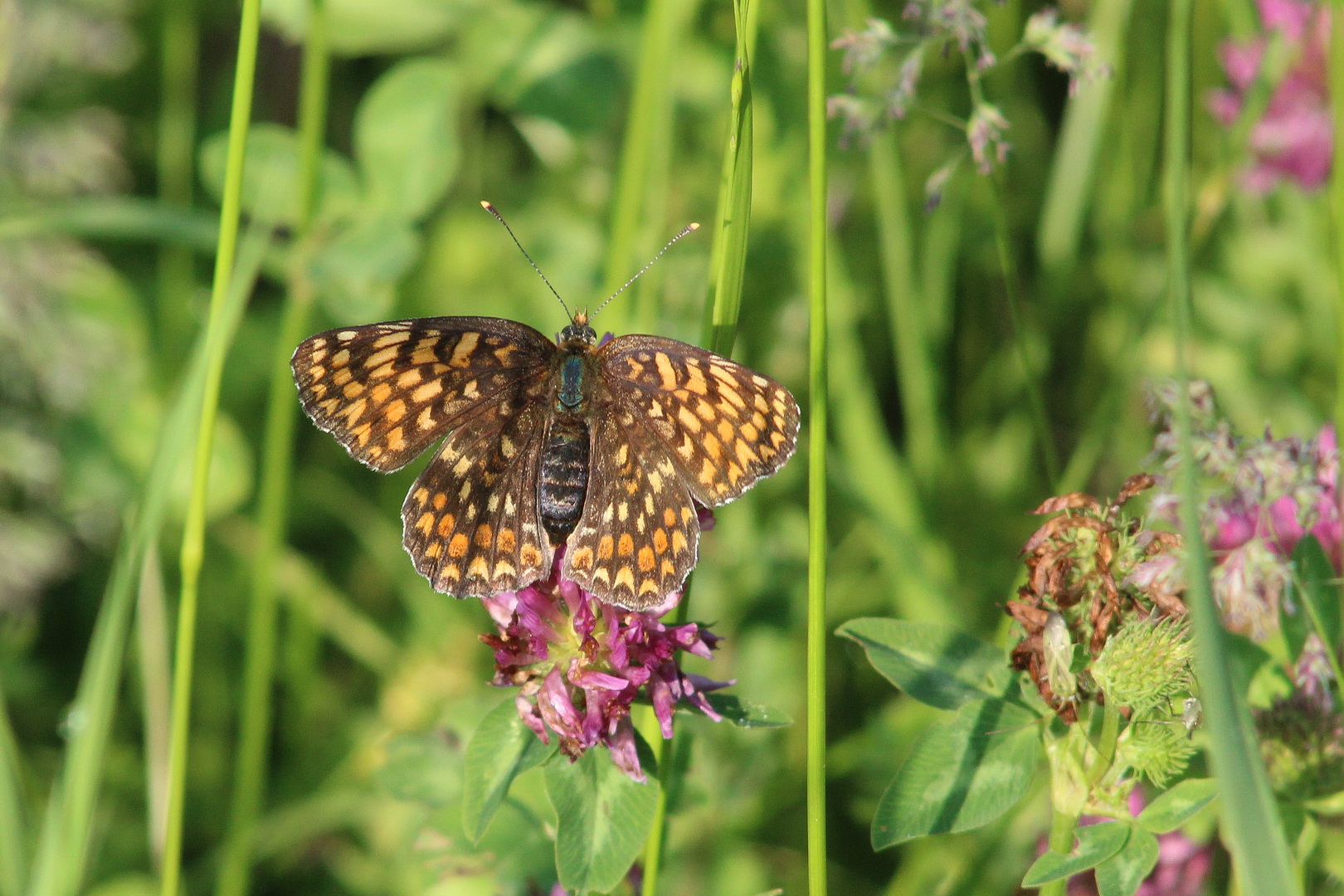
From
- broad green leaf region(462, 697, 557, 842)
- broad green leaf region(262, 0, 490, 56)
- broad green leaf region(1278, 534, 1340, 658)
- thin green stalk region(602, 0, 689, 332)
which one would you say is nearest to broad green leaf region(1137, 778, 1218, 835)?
broad green leaf region(1278, 534, 1340, 658)

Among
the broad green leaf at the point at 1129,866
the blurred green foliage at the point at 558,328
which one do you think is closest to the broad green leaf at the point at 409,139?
the blurred green foliage at the point at 558,328

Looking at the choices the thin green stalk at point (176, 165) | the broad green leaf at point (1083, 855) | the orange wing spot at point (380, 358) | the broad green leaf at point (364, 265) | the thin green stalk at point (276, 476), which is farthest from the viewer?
the thin green stalk at point (176, 165)

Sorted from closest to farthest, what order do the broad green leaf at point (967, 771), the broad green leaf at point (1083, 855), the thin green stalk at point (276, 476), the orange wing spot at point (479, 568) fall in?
the broad green leaf at point (1083, 855) < the broad green leaf at point (967, 771) < the orange wing spot at point (479, 568) < the thin green stalk at point (276, 476)

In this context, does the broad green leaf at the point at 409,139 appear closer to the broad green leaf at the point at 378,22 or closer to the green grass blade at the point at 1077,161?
the broad green leaf at the point at 378,22

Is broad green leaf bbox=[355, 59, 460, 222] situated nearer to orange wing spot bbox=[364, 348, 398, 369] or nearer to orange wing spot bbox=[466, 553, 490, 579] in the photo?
orange wing spot bbox=[364, 348, 398, 369]

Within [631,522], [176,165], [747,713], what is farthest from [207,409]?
[176,165]

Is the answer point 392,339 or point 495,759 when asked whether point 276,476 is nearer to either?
point 392,339

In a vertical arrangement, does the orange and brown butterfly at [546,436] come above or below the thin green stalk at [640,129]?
below
